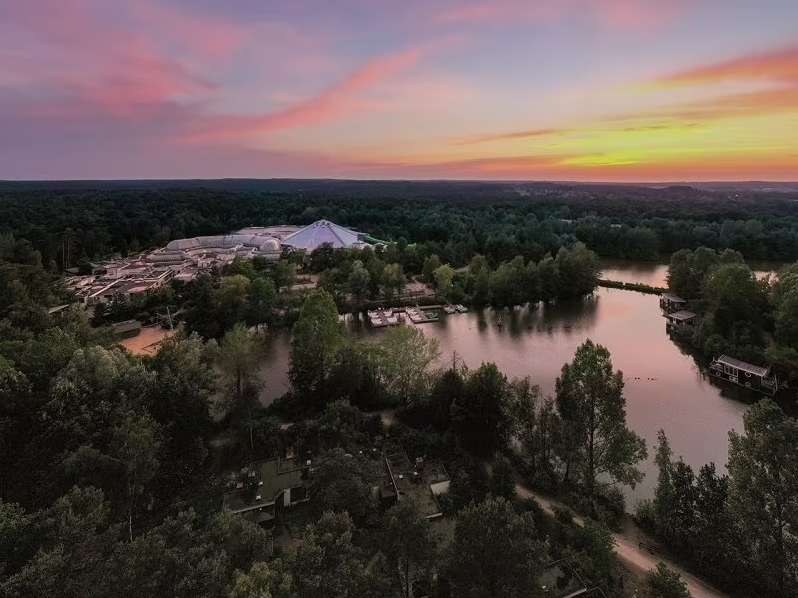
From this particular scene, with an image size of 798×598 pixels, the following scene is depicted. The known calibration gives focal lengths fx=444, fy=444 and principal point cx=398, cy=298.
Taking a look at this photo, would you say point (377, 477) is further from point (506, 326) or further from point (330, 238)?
point (330, 238)

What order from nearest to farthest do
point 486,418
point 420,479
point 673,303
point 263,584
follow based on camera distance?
→ point 263,584 < point 420,479 < point 486,418 < point 673,303

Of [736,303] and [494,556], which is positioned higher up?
[736,303]

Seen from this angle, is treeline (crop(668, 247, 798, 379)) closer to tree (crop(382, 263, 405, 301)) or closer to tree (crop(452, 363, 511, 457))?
tree (crop(452, 363, 511, 457))

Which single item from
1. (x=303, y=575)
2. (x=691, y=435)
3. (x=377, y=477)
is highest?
(x=303, y=575)

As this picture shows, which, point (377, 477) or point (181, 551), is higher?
point (181, 551)

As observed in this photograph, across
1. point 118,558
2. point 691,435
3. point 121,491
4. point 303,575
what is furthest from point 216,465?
point 691,435

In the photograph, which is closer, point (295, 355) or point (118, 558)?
point (118, 558)

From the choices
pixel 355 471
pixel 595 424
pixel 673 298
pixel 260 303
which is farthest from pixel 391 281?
pixel 355 471

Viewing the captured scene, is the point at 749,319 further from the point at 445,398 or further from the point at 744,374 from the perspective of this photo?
the point at 445,398
